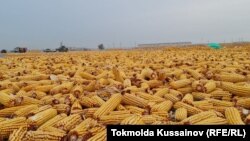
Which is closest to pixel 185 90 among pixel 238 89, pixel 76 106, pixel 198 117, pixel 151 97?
pixel 238 89

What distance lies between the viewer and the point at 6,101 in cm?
530

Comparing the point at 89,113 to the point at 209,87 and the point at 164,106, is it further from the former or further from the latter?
the point at 209,87

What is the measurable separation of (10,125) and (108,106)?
1265mm

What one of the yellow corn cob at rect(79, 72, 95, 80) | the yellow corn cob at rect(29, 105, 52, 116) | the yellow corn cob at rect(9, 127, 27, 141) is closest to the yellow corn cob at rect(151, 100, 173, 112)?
the yellow corn cob at rect(29, 105, 52, 116)

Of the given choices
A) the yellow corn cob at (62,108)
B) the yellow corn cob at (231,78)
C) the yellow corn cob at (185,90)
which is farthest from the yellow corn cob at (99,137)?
the yellow corn cob at (231,78)

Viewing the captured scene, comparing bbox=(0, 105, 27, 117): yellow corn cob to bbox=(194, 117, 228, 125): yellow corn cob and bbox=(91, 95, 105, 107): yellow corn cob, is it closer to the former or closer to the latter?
bbox=(91, 95, 105, 107): yellow corn cob

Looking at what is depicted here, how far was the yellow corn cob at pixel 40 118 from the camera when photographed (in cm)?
428

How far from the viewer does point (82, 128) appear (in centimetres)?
388

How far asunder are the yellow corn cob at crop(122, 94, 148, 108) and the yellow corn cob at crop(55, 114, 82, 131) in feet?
2.88

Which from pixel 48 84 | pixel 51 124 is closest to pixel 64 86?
pixel 48 84

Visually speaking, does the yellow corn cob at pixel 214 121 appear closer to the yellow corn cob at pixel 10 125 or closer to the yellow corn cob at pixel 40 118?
the yellow corn cob at pixel 40 118

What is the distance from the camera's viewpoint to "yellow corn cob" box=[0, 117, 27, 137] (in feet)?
13.6

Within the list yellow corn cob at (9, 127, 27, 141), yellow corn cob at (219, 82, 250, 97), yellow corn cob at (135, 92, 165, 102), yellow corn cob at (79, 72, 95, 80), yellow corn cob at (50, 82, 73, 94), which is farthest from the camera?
yellow corn cob at (79, 72, 95, 80)

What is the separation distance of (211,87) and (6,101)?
3.36 m
